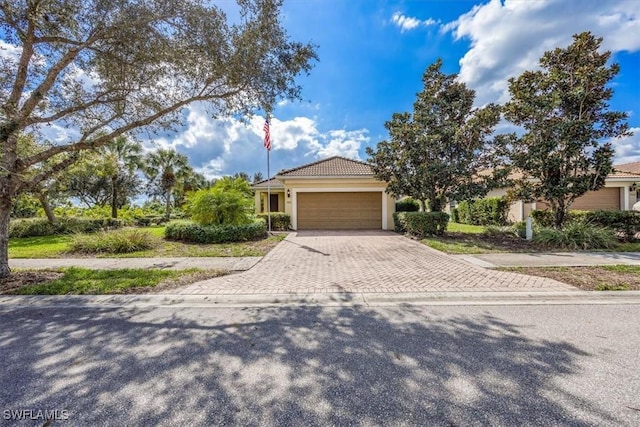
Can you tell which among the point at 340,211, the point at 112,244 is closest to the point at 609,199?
the point at 340,211

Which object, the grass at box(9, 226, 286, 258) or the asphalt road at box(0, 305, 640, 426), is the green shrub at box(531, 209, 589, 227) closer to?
the asphalt road at box(0, 305, 640, 426)

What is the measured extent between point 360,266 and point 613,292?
4842 mm

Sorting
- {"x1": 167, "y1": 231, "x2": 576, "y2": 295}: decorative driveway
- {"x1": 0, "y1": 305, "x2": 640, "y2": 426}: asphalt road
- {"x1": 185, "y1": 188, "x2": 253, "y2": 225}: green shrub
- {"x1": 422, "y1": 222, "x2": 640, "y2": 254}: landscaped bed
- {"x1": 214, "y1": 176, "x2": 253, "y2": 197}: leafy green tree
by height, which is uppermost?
{"x1": 214, "y1": 176, "x2": 253, "y2": 197}: leafy green tree

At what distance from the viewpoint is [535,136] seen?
10.6 m

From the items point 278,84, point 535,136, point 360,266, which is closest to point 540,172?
point 535,136

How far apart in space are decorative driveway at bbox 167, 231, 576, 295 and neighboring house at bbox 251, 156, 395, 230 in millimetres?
6971

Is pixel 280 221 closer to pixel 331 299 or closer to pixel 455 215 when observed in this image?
pixel 331 299

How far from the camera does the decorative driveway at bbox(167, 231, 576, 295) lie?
5398 millimetres

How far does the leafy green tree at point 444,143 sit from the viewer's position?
37.8 feet

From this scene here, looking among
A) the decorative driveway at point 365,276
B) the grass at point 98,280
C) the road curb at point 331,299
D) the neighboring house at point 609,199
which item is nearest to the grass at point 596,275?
the road curb at point 331,299

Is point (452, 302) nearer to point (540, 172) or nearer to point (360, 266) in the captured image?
point (360, 266)

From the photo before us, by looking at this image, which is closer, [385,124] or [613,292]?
[613,292]

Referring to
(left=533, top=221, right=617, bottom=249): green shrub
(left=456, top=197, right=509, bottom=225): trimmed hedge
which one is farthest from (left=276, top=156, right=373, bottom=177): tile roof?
(left=533, top=221, right=617, bottom=249): green shrub

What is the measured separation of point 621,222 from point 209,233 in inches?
619
